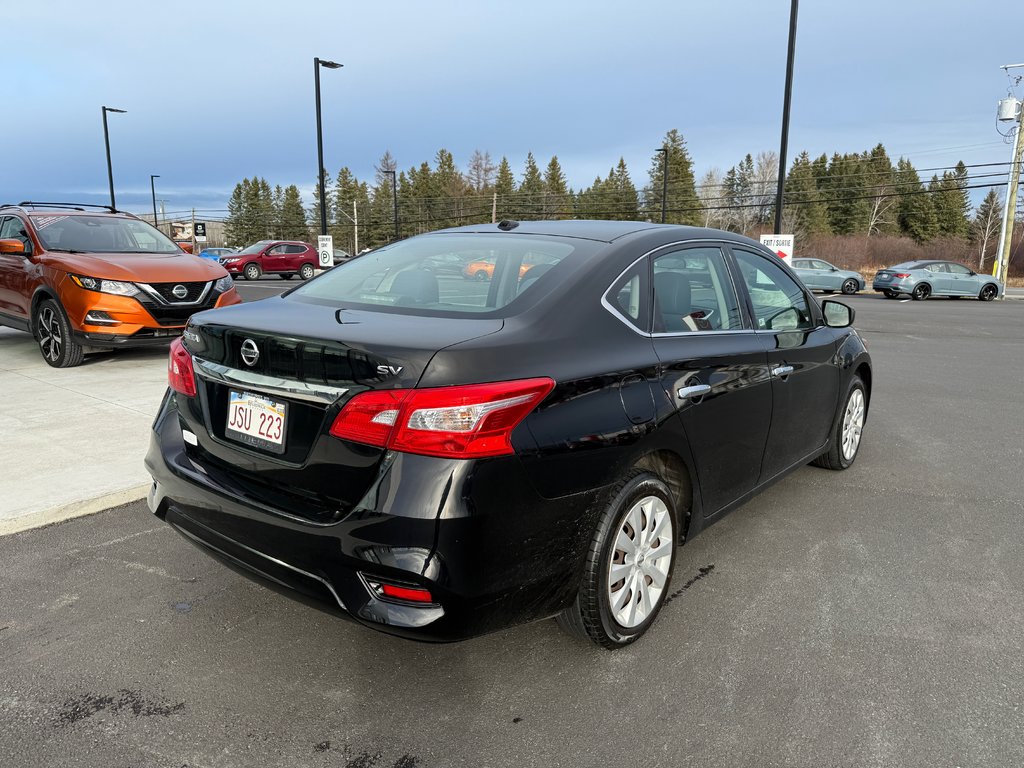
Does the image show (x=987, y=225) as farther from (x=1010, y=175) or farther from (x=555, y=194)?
(x=555, y=194)

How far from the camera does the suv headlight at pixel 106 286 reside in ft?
24.9

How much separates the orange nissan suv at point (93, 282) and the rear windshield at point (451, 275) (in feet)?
16.6

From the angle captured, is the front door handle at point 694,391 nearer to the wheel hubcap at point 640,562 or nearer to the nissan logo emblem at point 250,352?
the wheel hubcap at point 640,562

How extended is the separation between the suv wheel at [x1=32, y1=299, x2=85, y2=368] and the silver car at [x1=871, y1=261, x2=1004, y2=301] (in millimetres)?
27459

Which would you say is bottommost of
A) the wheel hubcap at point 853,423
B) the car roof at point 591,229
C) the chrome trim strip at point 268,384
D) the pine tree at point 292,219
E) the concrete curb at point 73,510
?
the concrete curb at point 73,510

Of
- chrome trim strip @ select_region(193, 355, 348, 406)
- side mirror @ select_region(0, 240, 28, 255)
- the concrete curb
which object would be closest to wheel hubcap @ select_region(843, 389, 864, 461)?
chrome trim strip @ select_region(193, 355, 348, 406)

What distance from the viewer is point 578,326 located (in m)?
2.60

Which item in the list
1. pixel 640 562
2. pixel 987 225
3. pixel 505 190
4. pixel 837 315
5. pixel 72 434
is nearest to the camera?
pixel 640 562

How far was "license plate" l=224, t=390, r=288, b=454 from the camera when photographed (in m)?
2.42

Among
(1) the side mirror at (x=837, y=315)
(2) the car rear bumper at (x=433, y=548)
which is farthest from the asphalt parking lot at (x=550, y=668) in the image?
(1) the side mirror at (x=837, y=315)

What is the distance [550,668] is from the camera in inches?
106

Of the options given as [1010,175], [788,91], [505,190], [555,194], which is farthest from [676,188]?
[788,91]

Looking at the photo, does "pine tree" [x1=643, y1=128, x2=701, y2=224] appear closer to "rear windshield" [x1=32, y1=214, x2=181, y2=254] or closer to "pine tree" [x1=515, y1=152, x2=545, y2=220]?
"pine tree" [x1=515, y1=152, x2=545, y2=220]

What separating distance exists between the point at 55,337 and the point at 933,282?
1129 inches
